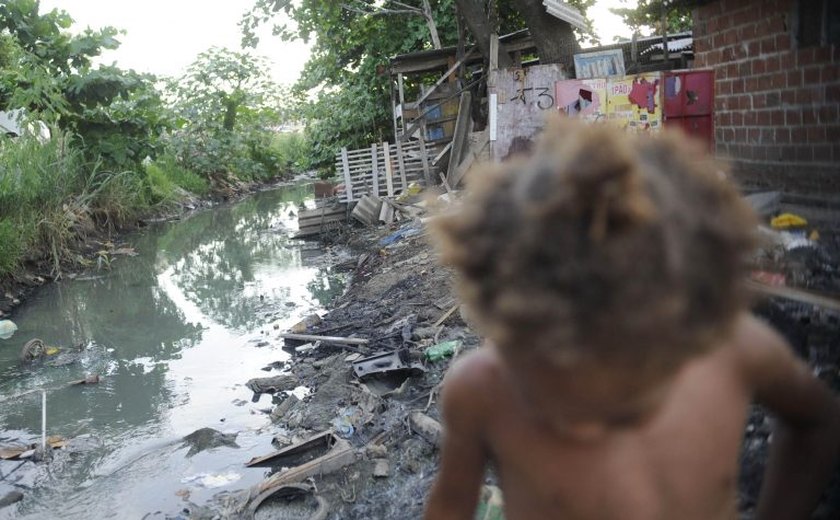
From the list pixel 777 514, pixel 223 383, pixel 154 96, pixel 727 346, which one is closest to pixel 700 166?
pixel 727 346

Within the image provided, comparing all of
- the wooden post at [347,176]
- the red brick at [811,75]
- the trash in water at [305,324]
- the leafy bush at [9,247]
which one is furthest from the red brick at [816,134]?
the wooden post at [347,176]

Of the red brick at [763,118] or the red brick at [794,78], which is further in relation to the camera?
the red brick at [763,118]

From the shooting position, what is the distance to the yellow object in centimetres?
256

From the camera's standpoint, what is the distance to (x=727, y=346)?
1.03 metres

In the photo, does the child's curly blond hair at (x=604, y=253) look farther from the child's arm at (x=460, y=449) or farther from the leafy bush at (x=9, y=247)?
the leafy bush at (x=9, y=247)

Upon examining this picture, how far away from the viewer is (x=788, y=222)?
2.58 m

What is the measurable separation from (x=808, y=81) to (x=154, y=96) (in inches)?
582

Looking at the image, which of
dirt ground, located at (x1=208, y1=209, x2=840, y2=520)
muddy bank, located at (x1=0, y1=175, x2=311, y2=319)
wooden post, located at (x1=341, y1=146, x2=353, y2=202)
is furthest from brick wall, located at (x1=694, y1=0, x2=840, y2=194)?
wooden post, located at (x1=341, y1=146, x2=353, y2=202)

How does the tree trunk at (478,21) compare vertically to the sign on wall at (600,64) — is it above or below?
above

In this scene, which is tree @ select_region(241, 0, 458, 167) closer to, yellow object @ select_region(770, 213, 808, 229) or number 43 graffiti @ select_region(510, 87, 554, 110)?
number 43 graffiti @ select_region(510, 87, 554, 110)

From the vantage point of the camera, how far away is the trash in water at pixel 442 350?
5274 mm

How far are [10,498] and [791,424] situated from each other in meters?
4.98

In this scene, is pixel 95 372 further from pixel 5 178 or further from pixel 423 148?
pixel 423 148

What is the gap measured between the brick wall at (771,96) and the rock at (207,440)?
3.94 m
